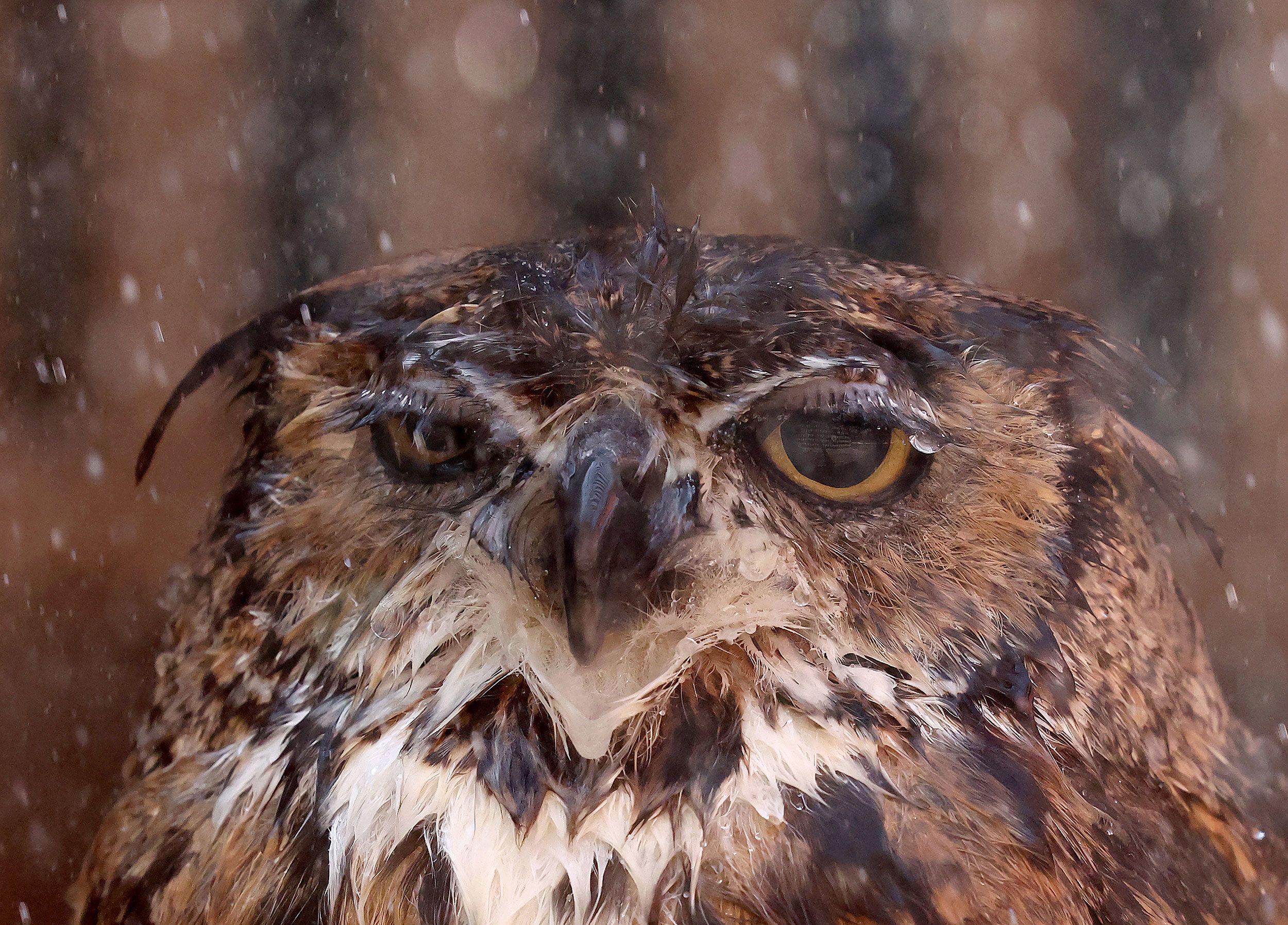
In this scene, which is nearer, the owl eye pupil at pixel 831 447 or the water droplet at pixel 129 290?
the owl eye pupil at pixel 831 447

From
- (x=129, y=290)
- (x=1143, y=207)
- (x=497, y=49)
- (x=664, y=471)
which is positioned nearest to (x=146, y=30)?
(x=129, y=290)

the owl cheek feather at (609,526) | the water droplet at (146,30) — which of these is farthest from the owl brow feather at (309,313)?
the water droplet at (146,30)

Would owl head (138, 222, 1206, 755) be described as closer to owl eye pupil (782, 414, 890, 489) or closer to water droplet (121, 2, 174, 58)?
owl eye pupil (782, 414, 890, 489)

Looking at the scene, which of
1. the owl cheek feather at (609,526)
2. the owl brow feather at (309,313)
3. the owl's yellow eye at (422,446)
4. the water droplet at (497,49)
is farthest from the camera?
the water droplet at (497,49)

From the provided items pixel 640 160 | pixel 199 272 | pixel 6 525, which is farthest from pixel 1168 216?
pixel 6 525

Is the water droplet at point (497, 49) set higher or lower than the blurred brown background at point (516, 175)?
higher

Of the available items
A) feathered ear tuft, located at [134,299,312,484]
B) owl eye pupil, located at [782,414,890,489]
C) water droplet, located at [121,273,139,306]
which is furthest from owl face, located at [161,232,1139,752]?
water droplet, located at [121,273,139,306]

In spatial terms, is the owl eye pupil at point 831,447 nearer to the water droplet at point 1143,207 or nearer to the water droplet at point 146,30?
the water droplet at point 1143,207
